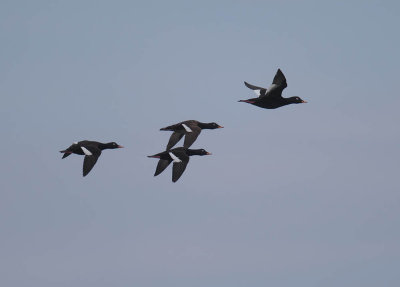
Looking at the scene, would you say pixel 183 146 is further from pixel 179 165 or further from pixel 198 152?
pixel 198 152

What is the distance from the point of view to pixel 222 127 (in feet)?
196

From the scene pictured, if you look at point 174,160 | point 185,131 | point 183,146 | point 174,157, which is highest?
point 185,131

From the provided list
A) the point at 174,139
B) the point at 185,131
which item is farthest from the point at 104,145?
the point at 185,131

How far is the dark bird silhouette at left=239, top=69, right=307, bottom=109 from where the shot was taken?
5506 centimetres

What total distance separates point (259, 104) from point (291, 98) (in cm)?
218

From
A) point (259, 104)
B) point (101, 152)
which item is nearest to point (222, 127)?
point (259, 104)

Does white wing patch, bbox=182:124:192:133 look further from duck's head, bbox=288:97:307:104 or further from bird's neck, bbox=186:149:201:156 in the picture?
duck's head, bbox=288:97:307:104

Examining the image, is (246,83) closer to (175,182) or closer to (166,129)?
(166,129)

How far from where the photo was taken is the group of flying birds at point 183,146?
5438 cm

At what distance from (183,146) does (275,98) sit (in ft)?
22.3

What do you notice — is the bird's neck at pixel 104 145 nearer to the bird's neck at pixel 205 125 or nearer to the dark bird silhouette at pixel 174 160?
the dark bird silhouette at pixel 174 160

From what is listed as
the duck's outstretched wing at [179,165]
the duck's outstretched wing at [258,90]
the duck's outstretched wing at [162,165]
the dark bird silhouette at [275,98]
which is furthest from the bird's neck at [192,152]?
the duck's outstretched wing at [258,90]

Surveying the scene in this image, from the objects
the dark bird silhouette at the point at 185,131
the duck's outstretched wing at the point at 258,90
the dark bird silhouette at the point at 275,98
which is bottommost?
the dark bird silhouette at the point at 185,131

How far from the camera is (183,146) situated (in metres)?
54.6
